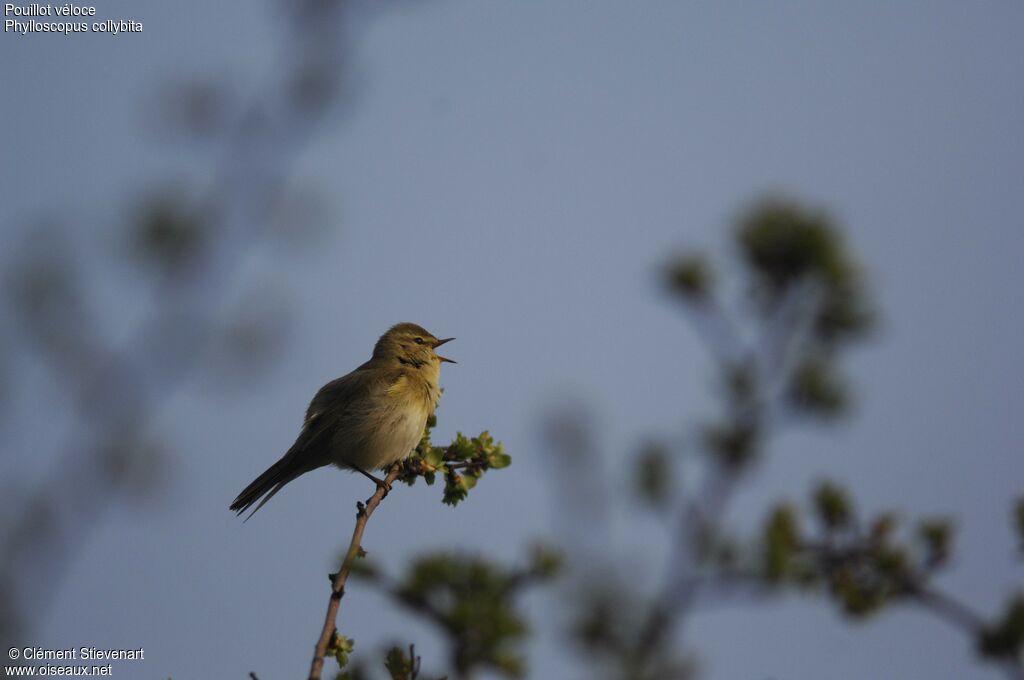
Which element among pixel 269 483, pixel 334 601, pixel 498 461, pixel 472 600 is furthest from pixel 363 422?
pixel 472 600

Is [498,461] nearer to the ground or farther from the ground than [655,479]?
farther from the ground

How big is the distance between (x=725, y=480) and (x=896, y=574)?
3.30 feet

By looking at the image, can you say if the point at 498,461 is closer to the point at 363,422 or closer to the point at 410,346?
the point at 363,422

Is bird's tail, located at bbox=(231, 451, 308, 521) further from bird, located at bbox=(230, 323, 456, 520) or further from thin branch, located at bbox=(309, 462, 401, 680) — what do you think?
thin branch, located at bbox=(309, 462, 401, 680)

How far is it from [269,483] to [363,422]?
3.31ft

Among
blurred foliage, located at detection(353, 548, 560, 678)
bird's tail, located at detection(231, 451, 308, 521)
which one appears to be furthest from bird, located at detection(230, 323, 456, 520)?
blurred foliage, located at detection(353, 548, 560, 678)

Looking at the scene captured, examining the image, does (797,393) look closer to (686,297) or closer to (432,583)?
(686,297)

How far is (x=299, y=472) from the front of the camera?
8727mm

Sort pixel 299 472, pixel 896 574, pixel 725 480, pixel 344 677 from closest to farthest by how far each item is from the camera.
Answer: pixel 725 480, pixel 896 574, pixel 344 677, pixel 299 472

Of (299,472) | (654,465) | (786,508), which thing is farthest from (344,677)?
(299,472)

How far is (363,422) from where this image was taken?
8.79 metres

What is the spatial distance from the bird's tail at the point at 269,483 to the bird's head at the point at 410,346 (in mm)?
1797

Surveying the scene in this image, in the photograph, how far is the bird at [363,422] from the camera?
848 cm

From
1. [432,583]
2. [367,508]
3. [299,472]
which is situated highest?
[299,472]
